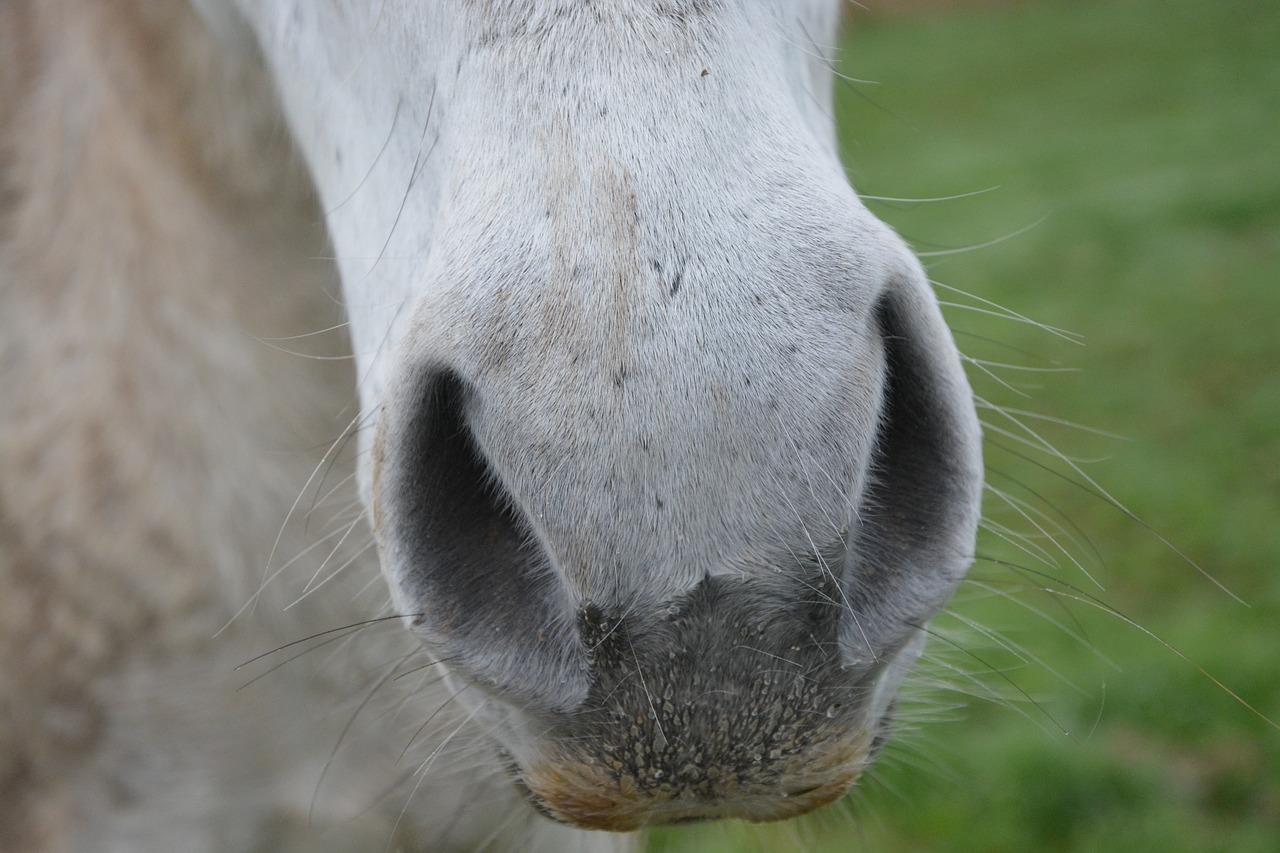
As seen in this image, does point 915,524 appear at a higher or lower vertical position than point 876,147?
higher

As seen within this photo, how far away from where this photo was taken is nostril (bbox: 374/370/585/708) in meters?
0.91

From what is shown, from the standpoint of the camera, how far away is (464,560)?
0.94 metres

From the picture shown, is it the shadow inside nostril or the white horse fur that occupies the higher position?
the white horse fur

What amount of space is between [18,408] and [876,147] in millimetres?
9632

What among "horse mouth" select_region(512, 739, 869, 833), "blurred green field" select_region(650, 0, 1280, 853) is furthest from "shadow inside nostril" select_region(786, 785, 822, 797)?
"blurred green field" select_region(650, 0, 1280, 853)

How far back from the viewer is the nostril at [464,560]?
2.98 feet

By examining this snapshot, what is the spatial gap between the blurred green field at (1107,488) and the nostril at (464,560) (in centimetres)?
47

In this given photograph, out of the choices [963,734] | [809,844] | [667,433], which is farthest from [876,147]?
[667,433]

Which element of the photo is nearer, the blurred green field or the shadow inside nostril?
the shadow inside nostril

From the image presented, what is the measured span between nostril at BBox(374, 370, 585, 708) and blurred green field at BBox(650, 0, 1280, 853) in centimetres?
47

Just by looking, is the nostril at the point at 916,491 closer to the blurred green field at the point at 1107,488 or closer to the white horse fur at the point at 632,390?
the white horse fur at the point at 632,390

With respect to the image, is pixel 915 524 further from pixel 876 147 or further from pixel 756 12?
pixel 876 147

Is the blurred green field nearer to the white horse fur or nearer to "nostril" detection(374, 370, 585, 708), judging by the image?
the white horse fur

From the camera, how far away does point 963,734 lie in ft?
9.57
